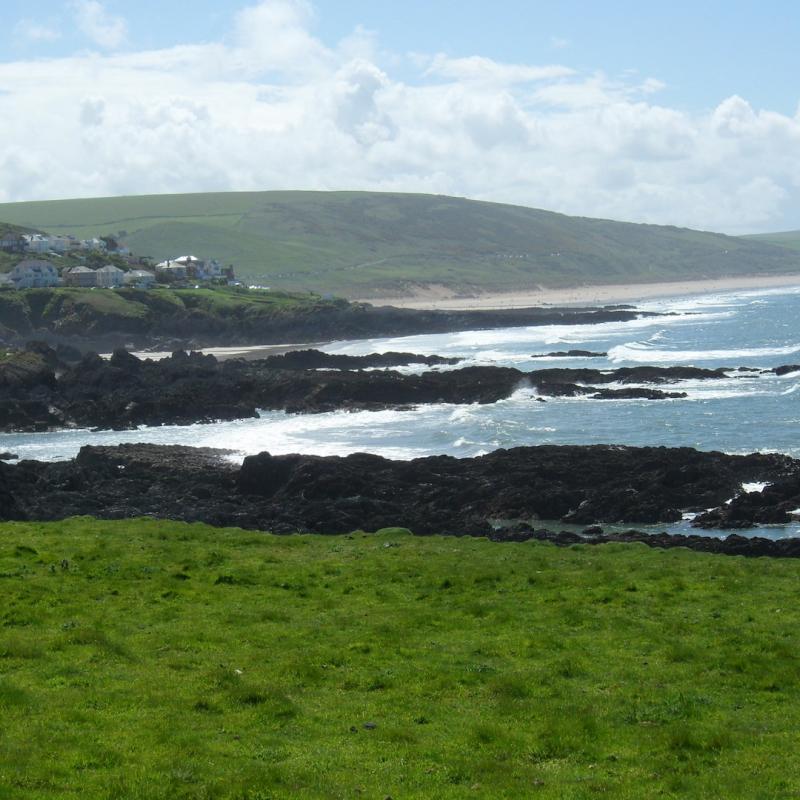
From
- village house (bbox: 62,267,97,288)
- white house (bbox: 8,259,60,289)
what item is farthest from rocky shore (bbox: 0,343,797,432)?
village house (bbox: 62,267,97,288)

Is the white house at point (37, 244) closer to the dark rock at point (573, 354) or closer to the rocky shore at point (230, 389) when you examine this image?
the rocky shore at point (230, 389)

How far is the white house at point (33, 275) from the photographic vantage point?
15688 cm

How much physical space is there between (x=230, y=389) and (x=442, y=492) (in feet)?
126

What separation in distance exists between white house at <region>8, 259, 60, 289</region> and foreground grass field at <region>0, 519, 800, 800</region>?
138738 mm

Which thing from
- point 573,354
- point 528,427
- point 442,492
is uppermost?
point 573,354

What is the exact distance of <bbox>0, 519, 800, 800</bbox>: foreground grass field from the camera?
489 inches

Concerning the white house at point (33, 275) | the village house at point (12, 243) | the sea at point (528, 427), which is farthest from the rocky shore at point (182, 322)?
the village house at point (12, 243)

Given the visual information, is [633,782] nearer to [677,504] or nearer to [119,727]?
[119,727]

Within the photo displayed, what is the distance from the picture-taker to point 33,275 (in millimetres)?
158625

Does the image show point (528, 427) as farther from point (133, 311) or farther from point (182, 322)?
point (133, 311)

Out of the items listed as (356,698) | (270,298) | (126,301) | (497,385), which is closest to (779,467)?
(497,385)

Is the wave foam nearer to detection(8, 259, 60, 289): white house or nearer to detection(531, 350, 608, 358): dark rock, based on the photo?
detection(531, 350, 608, 358): dark rock

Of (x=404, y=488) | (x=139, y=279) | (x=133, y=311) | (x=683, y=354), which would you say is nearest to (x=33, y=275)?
(x=139, y=279)

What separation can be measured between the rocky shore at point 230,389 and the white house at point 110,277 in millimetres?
71286
